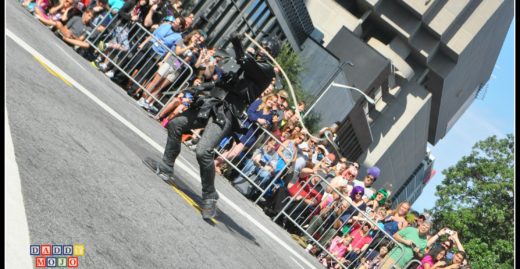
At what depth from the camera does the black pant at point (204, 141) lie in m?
9.05

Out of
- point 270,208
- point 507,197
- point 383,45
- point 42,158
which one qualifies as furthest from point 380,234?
point 383,45

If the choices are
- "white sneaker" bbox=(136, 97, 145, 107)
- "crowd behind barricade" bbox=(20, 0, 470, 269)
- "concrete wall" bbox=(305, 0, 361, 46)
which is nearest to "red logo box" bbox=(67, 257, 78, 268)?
"crowd behind barricade" bbox=(20, 0, 470, 269)

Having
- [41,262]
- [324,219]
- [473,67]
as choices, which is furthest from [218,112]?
[473,67]

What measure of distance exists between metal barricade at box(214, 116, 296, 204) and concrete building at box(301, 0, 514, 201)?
83.5 feet

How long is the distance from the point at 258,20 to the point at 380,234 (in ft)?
70.9

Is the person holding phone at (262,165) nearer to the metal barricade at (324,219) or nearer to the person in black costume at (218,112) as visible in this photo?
the metal barricade at (324,219)

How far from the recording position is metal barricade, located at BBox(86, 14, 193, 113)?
54.4 feet

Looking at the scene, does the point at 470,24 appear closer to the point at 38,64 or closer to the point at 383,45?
the point at 383,45

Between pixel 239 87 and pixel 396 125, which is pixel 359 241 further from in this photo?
pixel 396 125

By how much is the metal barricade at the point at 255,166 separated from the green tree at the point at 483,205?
24.2 meters

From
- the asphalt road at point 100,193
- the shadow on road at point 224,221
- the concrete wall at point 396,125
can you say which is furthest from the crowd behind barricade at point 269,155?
the concrete wall at point 396,125

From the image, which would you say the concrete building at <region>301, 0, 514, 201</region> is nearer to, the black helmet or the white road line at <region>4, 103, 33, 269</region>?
the black helmet

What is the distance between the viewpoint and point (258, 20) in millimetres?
35844

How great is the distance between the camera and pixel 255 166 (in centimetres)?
1608
